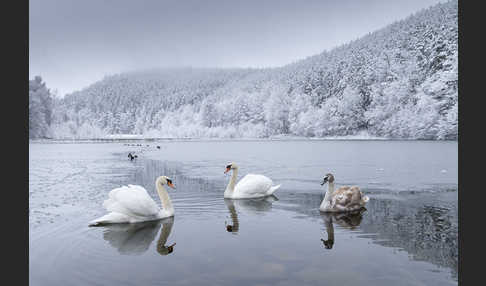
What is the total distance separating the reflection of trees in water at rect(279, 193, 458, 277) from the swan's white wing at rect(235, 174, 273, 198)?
110cm

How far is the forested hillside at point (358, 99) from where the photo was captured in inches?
3132

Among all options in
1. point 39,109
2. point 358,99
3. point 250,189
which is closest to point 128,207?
point 250,189

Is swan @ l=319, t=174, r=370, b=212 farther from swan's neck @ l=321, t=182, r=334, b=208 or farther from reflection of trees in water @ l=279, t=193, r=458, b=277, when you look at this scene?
reflection of trees in water @ l=279, t=193, r=458, b=277

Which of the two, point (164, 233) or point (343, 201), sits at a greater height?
point (343, 201)

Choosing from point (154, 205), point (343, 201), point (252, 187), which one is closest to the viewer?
point (154, 205)

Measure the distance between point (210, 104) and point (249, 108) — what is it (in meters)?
19.2

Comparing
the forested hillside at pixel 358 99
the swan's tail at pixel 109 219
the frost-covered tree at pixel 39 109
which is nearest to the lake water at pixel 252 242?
the swan's tail at pixel 109 219

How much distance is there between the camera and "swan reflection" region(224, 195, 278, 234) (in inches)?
435

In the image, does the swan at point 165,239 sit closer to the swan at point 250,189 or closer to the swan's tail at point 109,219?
the swan's tail at point 109,219

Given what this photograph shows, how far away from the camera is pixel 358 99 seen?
98125mm

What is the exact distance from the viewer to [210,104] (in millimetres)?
145625

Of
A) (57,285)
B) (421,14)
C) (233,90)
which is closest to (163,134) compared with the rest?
(233,90)

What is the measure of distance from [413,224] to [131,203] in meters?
7.19

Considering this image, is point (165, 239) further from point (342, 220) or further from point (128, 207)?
point (342, 220)
